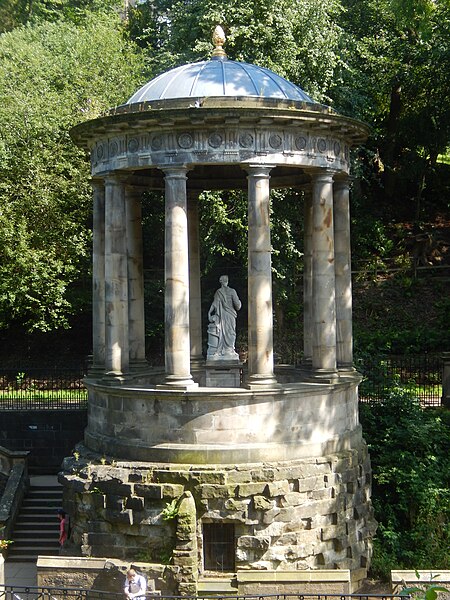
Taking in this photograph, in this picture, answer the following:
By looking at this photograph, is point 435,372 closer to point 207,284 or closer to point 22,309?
point 207,284

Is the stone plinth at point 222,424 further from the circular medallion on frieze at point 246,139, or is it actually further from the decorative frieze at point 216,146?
the circular medallion on frieze at point 246,139

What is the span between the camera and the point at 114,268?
57.6 ft

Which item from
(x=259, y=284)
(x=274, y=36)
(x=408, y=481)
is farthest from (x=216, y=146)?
(x=274, y=36)

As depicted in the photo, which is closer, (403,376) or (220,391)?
(220,391)

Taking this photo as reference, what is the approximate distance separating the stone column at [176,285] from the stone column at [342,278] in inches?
163

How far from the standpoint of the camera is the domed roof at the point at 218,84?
17.0 metres

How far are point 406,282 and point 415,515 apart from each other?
15640 mm

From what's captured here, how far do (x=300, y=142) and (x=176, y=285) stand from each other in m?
3.79

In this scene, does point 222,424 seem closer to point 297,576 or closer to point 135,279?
point 297,576

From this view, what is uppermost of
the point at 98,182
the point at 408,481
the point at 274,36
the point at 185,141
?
the point at 274,36

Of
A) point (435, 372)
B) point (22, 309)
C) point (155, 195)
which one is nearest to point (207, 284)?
point (155, 195)

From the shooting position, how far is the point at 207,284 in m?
30.4

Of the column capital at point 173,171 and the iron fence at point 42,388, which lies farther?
the iron fence at point 42,388

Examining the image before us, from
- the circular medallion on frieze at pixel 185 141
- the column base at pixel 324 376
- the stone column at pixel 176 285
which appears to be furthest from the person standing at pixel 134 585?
the circular medallion on frieze at pixel 185 141
